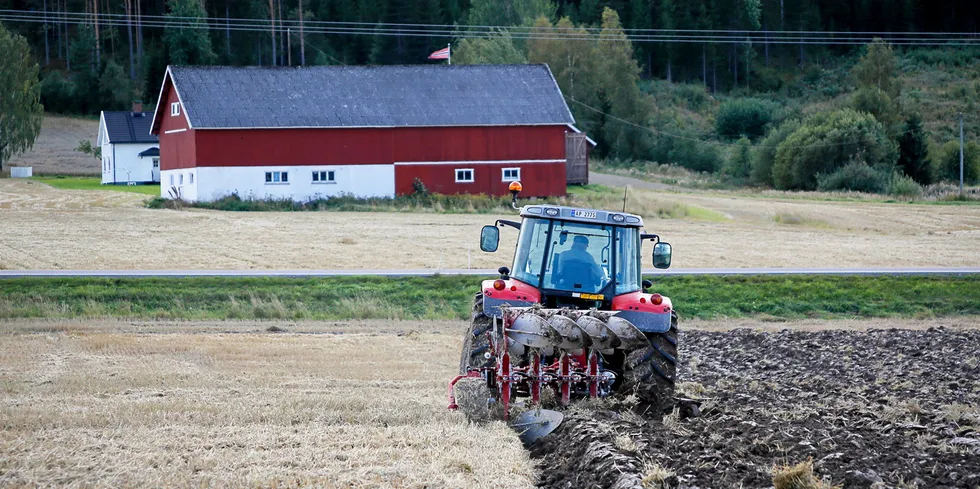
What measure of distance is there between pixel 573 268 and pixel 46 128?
282ft

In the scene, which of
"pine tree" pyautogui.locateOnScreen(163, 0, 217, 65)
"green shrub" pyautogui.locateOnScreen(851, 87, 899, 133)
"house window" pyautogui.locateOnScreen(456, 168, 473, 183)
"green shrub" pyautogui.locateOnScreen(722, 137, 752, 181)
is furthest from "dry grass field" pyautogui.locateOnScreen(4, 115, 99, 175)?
"green shrub" pyautogui.locateOnScreen(851, 87, 899, 133)

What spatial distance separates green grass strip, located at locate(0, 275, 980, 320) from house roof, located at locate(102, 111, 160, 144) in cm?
4699

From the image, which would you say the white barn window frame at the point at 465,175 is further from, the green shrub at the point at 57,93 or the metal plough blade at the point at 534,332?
the green shrub at the point at 57,93

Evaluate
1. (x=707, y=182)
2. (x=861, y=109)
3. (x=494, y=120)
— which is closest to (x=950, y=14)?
(x=861, y=109)

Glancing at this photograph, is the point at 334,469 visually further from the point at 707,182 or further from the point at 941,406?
the point at 707,182

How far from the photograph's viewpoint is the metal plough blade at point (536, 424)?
1127 cm

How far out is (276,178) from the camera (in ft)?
170

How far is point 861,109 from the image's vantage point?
79.7m

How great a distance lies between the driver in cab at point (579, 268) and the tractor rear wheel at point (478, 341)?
102 cm

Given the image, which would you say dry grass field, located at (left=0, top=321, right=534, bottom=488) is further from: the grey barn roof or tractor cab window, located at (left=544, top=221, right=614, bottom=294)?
the grey barn roof

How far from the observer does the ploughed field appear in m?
9.25

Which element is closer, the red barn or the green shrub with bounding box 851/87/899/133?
the red barn

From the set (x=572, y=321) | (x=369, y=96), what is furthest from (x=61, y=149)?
(x=572, y=321)

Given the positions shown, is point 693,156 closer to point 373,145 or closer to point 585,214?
point 373,145
